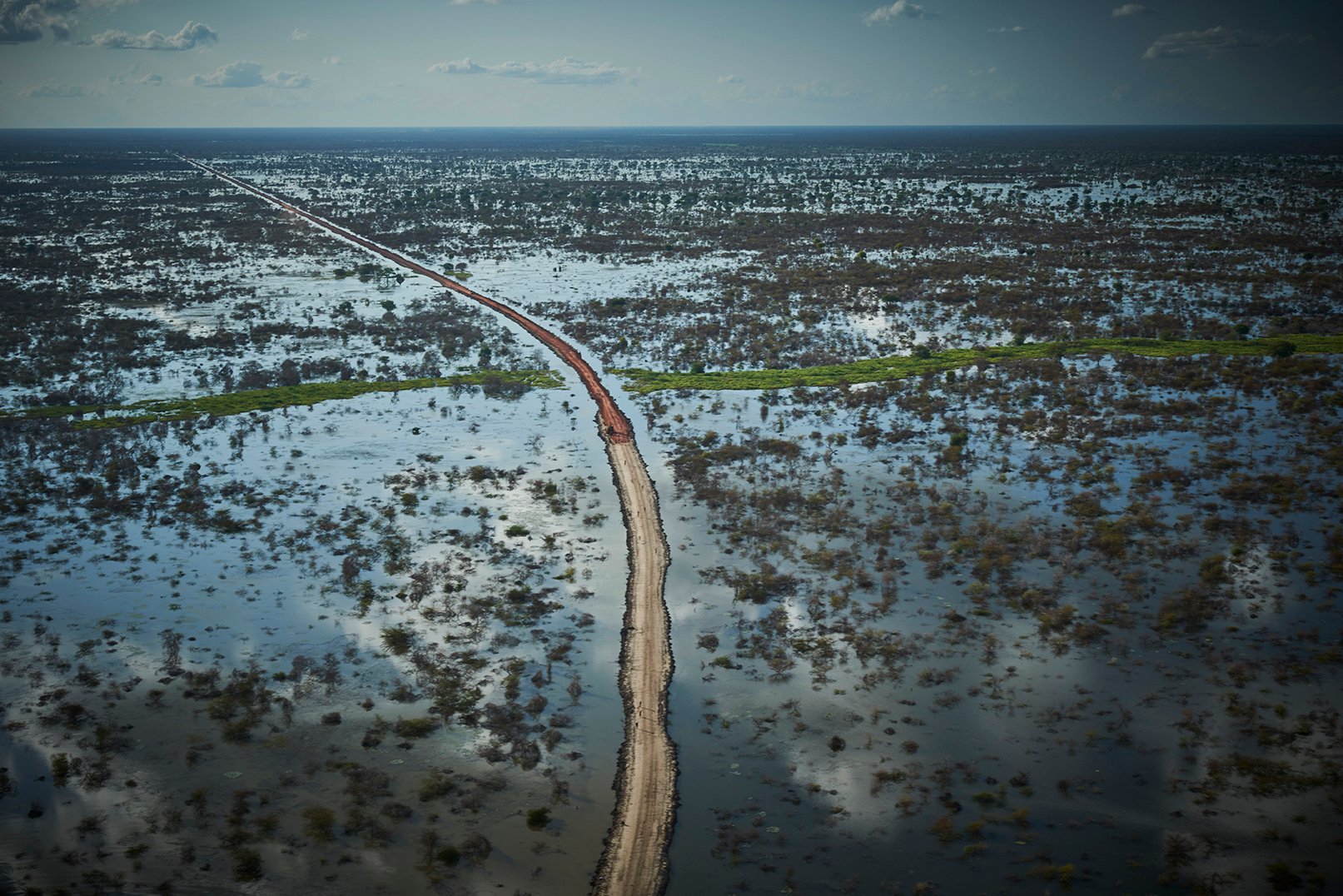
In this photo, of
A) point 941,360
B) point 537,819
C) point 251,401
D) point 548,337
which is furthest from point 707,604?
point 548,337

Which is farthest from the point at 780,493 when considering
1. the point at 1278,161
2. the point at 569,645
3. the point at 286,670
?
the point at 1278,161

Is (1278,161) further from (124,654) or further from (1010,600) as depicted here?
(124,654)

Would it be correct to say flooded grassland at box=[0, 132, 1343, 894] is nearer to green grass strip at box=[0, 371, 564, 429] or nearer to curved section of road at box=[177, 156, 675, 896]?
curved section of road at box=[177, 156, 675, 896]

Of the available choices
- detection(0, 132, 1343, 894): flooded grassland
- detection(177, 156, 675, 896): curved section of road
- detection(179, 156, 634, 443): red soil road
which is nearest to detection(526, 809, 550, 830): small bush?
detection(0, 132, 1343, 894): flooded grassland

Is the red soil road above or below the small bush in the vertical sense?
above

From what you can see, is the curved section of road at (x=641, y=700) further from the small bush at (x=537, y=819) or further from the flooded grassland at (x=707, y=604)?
the small bush at (x=537, y=819)

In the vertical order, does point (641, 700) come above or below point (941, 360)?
below

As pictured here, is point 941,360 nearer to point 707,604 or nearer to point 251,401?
point 707,604

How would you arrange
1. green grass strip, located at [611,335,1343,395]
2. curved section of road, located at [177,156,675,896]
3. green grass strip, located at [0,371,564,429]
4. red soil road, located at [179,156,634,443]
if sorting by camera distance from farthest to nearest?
1. green grass strip, located at [611,335,1343,395]
2. green grass strip, located at [0,371,564,429]
3. red soil road, located at [179,156,634,443]
4. curved section of road, located at [177,156,675,896]
